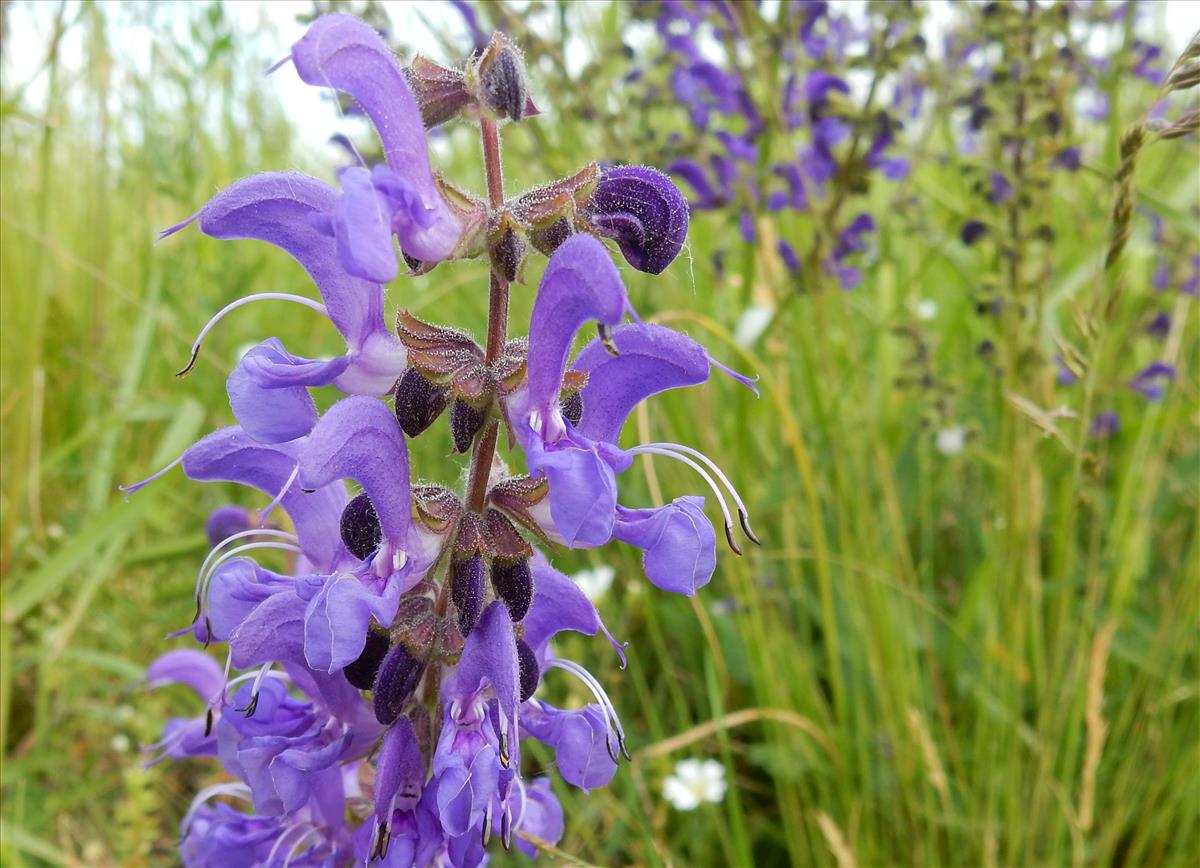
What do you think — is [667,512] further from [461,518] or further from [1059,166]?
[1059,166]

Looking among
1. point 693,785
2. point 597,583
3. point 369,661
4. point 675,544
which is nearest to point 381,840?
point 369,661

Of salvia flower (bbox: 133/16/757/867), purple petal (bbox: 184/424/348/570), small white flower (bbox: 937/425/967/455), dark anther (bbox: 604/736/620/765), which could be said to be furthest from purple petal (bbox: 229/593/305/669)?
small white flower (bbox: 937/425/967/455)

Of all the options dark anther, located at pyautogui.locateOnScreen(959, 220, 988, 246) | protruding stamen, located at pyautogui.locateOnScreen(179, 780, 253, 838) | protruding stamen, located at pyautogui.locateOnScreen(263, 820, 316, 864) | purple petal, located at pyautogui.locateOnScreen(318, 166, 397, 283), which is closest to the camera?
purple petal, located at pyautogui.locateOnScreen(318, 166, 397, 283)

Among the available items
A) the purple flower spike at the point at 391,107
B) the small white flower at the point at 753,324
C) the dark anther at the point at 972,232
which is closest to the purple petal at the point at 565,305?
the purple flower spike at the point at 391,107

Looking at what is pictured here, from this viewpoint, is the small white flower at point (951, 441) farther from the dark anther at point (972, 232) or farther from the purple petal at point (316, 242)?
the purple petal at point (316, 242)

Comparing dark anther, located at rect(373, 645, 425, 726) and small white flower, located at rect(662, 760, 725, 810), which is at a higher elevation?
dark anther, located at rect(373, 645, 425, 726)

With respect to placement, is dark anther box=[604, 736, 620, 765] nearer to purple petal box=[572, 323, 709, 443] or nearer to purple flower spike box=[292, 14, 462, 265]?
purple petal box=[572, 323, 709, 443]

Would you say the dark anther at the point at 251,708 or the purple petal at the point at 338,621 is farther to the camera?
the dark anther at the point at 251,708
